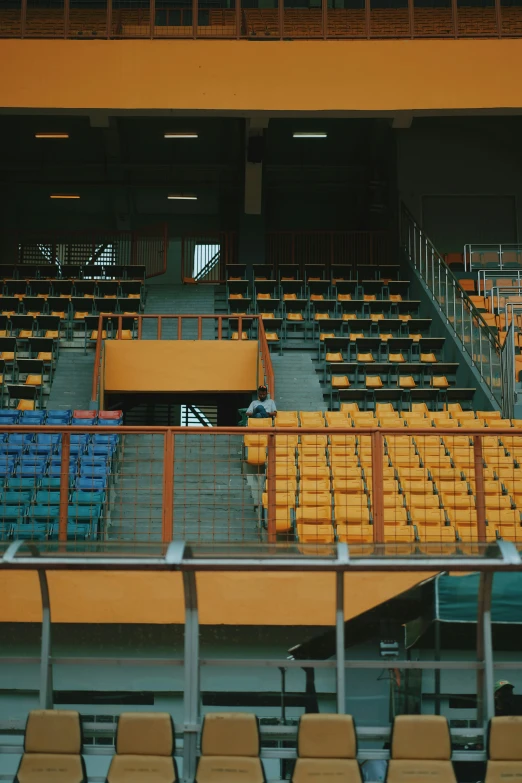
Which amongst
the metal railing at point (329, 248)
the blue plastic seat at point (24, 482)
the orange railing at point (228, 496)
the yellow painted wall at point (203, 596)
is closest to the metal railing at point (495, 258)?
the metal railing at point (329, 248)

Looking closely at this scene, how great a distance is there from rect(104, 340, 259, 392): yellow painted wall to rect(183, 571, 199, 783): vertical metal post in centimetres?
877

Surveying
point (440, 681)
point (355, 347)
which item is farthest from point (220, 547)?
point (355, 347)

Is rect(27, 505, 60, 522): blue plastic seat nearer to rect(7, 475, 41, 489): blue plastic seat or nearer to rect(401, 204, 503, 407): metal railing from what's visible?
rect(7, 475, 41, 489): blue plastic seat

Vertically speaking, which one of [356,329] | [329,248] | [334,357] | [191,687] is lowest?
[191,687]

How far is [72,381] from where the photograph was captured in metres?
14.8

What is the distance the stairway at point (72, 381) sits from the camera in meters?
14.2

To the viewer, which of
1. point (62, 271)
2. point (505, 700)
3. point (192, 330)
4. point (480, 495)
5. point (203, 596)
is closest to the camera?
point (505, 700)

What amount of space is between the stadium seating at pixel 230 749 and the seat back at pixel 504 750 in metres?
1.45

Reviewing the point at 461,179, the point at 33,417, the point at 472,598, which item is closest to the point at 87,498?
the point at 472,598

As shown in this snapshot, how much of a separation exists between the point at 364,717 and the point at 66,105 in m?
12.7

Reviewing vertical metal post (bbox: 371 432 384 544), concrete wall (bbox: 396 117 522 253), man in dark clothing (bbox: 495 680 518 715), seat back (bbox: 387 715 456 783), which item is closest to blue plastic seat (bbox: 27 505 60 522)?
vertical metal post (bbox: 371 432 384 544)

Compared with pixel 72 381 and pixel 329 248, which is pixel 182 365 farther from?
pixel 329 248

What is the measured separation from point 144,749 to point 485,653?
2294mm

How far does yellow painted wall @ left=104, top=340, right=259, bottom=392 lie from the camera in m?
14.9
